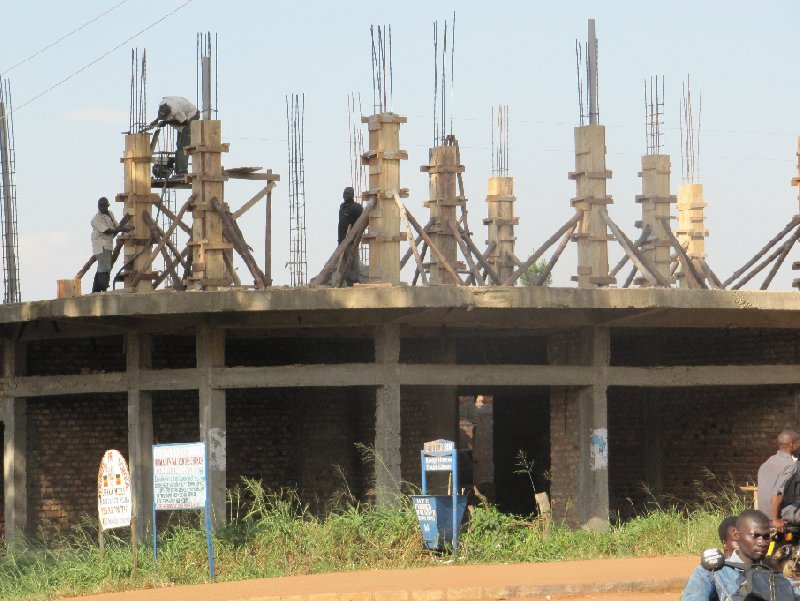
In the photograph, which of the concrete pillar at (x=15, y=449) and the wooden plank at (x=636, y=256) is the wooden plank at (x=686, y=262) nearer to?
the wooden plank at (x=636, y=256)

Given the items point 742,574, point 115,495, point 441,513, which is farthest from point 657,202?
point 742,574

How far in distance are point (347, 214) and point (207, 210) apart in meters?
1.83

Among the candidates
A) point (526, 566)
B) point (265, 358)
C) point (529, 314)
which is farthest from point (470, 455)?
point (526, 566)

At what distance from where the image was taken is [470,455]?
31.6 m

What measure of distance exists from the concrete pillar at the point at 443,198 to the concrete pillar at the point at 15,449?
7.19 metres

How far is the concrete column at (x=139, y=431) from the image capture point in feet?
56.2

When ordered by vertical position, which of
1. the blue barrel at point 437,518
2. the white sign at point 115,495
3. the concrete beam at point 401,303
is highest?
the concrete beam at point 401,303

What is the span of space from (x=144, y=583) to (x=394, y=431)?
401 centimetres

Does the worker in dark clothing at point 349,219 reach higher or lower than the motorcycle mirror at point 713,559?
higher

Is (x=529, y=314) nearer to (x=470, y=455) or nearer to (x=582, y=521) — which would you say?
(x=582, y=521)

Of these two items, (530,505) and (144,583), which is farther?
(530,505)

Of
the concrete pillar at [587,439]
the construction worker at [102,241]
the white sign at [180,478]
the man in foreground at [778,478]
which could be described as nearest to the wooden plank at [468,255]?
the concrete pillar at [587,439]

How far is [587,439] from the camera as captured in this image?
1753cm

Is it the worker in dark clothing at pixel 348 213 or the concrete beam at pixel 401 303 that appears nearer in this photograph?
the concrete beam at pixel 401 303
